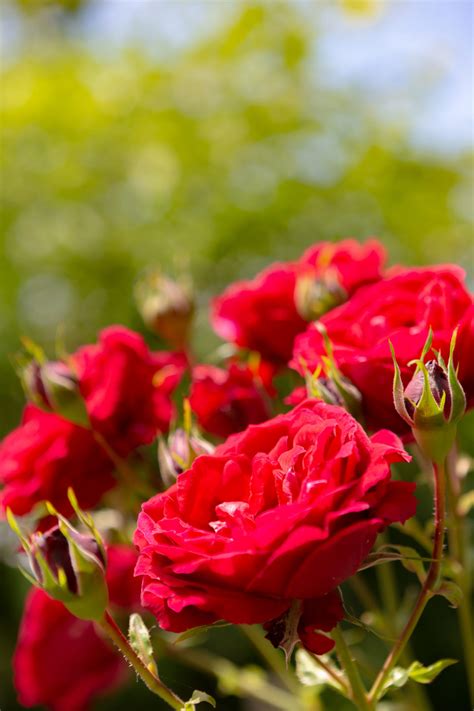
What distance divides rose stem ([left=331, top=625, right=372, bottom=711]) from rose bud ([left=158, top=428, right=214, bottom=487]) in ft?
0.33

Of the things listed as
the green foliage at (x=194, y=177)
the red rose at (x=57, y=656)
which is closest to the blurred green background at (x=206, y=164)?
the green foliage at (x=194, y=177)

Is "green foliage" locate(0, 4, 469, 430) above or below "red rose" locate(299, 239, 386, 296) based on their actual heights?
below

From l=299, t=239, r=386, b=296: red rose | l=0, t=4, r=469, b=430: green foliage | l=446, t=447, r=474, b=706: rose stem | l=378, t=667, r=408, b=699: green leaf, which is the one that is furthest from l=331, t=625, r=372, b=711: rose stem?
l=0, t=4, r=469, b=430: green foliage

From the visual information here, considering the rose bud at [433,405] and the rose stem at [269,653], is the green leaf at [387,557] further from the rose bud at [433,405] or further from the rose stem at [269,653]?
the rose stem at [269,653]

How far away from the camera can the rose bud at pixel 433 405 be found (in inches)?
13.8

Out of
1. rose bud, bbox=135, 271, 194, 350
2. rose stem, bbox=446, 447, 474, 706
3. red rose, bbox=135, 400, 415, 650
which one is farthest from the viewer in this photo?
rose bud, bbox=135, 271, 194, 350

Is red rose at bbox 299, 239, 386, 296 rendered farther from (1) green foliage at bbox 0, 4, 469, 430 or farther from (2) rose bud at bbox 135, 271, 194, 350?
(1) green foliage at bbox 0, 4, 469, 430

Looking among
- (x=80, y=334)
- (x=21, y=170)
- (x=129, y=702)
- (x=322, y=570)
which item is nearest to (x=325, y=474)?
(x=322, y=570)

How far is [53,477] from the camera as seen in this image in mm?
508

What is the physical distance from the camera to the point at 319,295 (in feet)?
1.72

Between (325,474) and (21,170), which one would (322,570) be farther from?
(21,170)

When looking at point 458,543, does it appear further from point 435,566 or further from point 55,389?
point 55,389

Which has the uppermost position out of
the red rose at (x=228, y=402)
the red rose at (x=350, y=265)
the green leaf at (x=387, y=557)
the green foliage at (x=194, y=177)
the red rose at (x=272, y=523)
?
the red rose at (x=272, y=523)

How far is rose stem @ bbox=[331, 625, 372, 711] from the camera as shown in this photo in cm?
37
